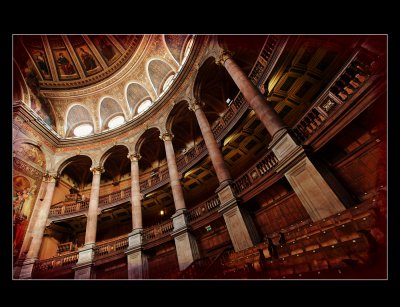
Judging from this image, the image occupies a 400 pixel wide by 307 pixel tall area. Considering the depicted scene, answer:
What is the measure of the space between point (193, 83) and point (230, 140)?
14.7 ft

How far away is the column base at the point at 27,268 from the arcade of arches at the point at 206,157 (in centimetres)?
7

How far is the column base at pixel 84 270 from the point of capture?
11.2m

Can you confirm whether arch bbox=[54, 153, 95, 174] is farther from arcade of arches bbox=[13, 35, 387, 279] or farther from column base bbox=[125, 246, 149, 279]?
column base bbox=[125, 246, 149, 279]

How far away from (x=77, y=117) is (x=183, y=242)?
693 inches

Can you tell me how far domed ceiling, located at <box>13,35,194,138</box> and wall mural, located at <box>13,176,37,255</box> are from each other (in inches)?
252

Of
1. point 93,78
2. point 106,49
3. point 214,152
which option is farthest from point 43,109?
point 214,152

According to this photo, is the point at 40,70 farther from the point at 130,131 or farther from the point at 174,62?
the point at 174,62

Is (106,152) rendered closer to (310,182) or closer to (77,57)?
(77,57)

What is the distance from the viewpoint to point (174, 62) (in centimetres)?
1705

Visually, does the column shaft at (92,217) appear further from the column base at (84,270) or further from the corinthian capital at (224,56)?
the corinthian capital at (224,56)

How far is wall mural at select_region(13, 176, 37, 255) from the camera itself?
12.5m

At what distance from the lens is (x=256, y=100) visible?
8109mm
